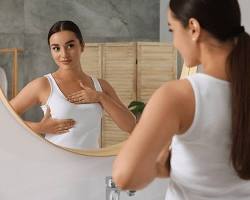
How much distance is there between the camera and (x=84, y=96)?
1127mm

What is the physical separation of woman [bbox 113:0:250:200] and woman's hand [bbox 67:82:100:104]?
38cm

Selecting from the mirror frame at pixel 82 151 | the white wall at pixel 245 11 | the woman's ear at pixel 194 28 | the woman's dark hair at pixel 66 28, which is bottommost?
the mirror frame at pixel 82 151

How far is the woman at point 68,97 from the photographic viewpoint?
108 cm

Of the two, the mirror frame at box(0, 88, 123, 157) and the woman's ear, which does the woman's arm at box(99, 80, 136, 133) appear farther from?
the woman's ear

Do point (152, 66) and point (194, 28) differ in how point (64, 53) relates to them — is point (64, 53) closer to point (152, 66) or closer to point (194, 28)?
point (152, 66)

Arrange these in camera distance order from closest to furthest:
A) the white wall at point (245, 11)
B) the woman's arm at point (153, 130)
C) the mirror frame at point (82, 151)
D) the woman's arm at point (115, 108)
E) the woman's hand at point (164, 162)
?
the woman's arm at point (153, 130) < the woman's hand at point (164, 162) < the mirror frame at point (82, 151) < the woman's arm at point (115, 108) < the white wall at point (245, 11)

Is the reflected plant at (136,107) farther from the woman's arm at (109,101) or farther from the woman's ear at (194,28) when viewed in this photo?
the woman's ear at (194,28)

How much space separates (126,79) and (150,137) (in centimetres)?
48

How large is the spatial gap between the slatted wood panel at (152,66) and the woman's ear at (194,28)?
40cm

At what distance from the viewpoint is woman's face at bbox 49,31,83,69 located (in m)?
1.09

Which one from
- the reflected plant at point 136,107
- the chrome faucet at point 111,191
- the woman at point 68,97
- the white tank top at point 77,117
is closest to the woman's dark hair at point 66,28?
the woman at point 68,97

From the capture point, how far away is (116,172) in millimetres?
732

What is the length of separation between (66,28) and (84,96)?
172 millimetres

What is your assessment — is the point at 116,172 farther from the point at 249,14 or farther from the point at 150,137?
the point at 249,14
